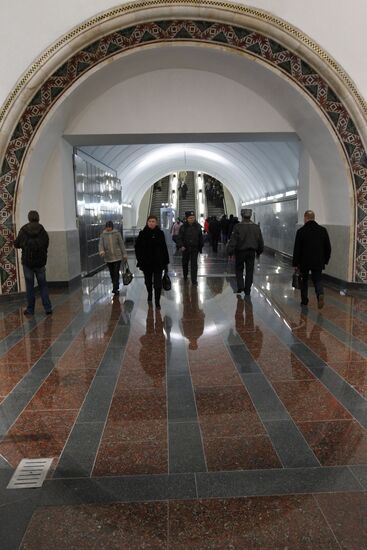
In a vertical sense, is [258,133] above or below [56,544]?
above

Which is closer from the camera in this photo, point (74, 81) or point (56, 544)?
point (56, 544)

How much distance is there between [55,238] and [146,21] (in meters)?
4.71

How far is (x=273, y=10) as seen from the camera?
8078mm

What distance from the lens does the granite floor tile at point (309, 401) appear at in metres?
3.65

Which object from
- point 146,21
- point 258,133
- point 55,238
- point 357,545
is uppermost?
point 146,21

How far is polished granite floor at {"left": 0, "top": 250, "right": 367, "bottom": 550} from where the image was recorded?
2.41 meters

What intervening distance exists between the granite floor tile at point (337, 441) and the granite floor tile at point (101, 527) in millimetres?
1189

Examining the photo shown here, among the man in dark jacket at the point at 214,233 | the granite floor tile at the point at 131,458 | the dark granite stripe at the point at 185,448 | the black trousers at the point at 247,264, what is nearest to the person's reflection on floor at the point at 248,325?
the black trousers at the point at 247,264

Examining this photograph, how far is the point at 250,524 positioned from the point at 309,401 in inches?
66.8

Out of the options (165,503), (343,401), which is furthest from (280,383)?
(165,503)

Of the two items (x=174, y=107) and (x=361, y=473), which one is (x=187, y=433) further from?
(x=174, y=107)

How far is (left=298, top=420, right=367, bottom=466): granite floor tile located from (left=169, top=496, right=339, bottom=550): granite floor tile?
51 centimetres

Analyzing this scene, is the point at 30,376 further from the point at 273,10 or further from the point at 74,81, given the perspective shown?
the point at 273,10

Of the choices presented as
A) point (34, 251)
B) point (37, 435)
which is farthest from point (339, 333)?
point (34, 251)
